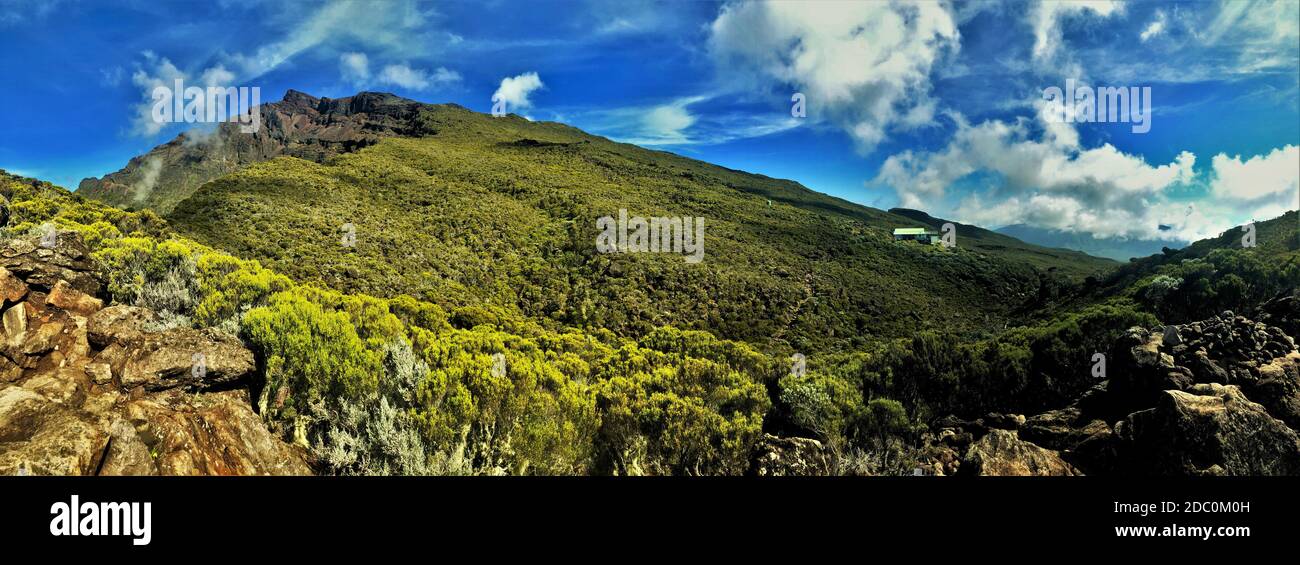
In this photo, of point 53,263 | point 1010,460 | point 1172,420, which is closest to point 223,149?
point 53,263

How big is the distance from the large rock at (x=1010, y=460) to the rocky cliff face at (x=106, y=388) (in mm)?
11605

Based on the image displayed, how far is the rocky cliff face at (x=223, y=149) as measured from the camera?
13988 cm

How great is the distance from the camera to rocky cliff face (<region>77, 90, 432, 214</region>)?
13988 centimetres

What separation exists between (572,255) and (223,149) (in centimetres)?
18434

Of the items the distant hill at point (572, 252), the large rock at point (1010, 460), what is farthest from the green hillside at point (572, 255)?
the large rock at point (1010, 460)

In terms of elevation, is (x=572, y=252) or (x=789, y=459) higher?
(x=572, y=252)

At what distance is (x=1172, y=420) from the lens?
29.2 feet

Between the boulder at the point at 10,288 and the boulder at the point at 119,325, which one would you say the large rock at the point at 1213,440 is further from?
the boulder at the point at 10,288

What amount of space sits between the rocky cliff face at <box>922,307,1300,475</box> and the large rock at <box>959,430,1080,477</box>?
0.07ft

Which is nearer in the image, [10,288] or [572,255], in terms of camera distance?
[10,288]

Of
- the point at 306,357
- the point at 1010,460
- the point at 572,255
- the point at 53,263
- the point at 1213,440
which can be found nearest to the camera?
the point at 1213,440

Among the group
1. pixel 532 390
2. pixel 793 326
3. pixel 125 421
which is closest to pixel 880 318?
pixel 793 326

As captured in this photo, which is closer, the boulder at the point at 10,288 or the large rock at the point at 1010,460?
the large rock at the point at 1010,460

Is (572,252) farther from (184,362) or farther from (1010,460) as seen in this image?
(1010,460)
